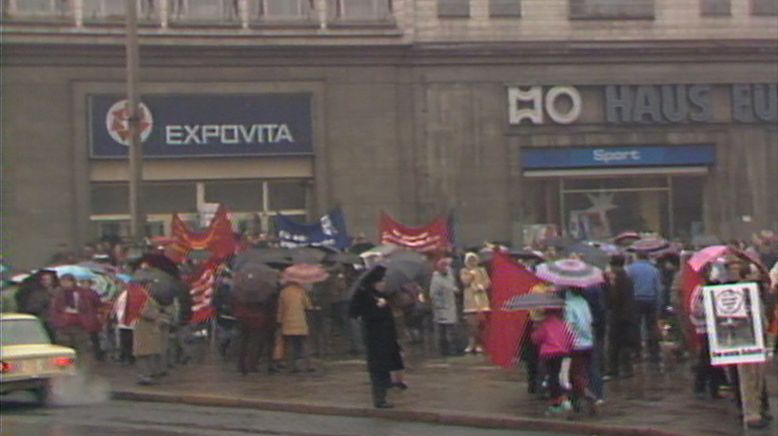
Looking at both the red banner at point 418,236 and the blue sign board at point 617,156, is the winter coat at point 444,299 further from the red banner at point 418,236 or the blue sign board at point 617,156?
the blue sign board at point 617,156

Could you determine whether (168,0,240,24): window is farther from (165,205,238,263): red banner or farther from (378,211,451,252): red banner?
(165,205,238,263): red banner

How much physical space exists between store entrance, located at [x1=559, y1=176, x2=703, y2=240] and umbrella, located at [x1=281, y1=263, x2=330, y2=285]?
Result: 20.2 meters

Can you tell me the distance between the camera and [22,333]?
19203 mm

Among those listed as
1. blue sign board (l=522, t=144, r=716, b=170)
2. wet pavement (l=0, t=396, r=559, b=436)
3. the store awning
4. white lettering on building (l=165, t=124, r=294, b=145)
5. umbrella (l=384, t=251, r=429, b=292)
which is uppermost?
white lettering on building (l=165, t=124, r=294, b=145)

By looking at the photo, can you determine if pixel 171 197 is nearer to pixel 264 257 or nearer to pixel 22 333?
pixel 264 257

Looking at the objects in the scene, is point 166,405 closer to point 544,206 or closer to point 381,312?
point 381,312

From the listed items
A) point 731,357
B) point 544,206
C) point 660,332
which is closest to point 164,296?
point 660,332

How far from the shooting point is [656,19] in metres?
41.1

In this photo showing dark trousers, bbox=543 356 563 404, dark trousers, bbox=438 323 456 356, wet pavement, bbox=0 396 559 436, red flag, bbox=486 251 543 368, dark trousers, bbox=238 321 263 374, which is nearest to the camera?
wet pavement, bbox=0 396 559 436

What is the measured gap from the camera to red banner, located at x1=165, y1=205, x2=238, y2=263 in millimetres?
26078

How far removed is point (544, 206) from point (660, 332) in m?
20.5

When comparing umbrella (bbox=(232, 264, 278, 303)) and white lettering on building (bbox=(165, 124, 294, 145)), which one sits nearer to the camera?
umbrella (bbox=(232, 264, 278, 303))

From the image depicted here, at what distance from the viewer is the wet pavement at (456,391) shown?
15539mm

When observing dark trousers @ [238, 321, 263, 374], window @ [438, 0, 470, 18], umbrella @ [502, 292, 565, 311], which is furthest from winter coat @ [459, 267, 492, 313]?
window @ [438, 0, 470, 18]
